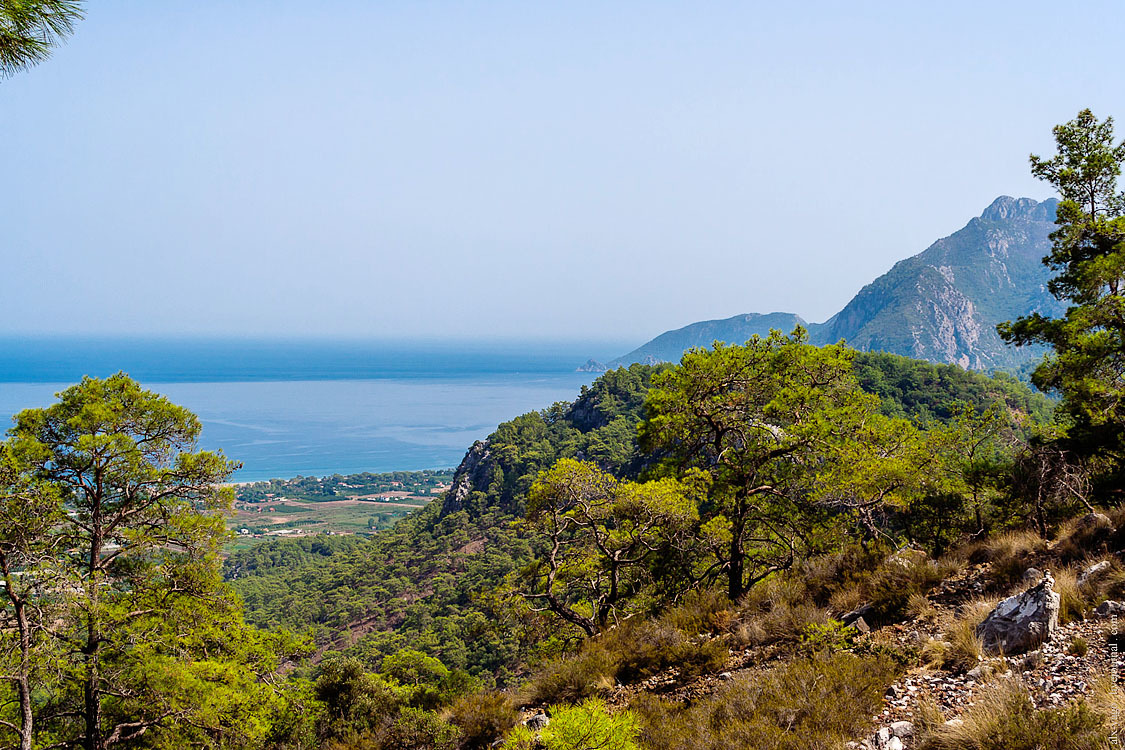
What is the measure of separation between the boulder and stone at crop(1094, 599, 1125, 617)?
341mm

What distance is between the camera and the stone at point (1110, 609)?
4.77m

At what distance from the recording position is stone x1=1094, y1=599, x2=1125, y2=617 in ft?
15.7

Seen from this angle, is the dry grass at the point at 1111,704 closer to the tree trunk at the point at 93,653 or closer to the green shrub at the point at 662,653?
the green shrub at the point at 662,653

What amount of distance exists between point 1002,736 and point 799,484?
7.06 m

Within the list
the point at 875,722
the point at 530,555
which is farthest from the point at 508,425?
the point at 875,722

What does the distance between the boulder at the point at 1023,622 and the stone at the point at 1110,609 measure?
0.34m

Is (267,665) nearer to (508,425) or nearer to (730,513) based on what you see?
(730,513)

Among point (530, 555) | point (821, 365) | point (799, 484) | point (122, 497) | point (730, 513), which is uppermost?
point (821, 365)

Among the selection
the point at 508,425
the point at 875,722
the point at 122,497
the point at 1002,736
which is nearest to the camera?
the point at 1002,736

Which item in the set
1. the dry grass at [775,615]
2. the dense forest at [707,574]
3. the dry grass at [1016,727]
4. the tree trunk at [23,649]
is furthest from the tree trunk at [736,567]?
the tree trunk at [23,649]

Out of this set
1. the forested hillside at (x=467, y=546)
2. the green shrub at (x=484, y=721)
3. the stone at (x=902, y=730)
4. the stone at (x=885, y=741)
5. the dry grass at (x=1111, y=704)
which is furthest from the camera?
the forested hillside at (x=467, y=546)

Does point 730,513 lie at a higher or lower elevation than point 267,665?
higher

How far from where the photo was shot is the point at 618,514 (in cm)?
1084

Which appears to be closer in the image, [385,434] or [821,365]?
[821,365]
